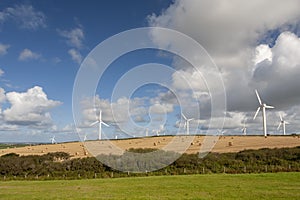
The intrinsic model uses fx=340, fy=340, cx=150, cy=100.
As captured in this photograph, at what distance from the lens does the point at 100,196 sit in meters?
32.3

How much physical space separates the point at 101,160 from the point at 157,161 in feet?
40.7

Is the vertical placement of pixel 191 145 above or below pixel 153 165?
above

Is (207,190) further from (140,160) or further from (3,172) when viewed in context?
(3,172)

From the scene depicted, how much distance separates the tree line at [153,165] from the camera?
54.9 metres

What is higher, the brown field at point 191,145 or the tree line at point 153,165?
the brown field at point 191,145

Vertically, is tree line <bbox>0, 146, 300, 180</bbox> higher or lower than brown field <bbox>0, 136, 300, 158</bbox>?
lower

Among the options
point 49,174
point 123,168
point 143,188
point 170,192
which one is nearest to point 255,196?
point 170,192

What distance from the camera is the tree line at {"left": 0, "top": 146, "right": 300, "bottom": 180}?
5494 centimetres


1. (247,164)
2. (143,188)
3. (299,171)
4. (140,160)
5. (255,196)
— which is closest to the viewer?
(255,196)

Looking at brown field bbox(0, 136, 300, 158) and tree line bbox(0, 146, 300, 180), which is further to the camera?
brown field bbox(0, 136, 300, 158)

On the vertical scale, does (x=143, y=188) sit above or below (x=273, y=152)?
below

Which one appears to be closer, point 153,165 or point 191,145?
point 153,165

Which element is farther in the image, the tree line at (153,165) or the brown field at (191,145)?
the brown field at (191,145)

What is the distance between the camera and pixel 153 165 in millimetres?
62312
